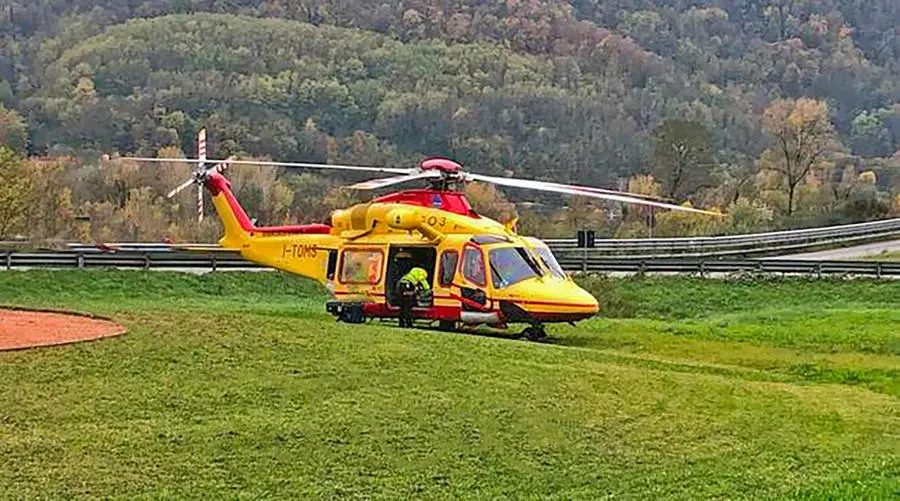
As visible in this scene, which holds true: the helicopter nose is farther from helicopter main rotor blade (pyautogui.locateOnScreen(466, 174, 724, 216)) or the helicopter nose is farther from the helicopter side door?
helicopter main rotor blade (pyautogui.locateOnScreen(466, 174, 724, 216))

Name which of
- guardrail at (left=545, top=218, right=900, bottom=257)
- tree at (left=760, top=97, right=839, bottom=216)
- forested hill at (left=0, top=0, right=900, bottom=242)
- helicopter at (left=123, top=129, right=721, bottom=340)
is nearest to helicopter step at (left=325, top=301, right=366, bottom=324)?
helicopter at (left=123, top=129, right=721, bottom=340)

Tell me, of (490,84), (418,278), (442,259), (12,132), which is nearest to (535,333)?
(442,259)

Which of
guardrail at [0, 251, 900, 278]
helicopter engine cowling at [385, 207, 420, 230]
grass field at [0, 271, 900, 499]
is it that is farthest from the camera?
guardrail at [0, 251, 900, 278]

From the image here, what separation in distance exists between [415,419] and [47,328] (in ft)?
19.2

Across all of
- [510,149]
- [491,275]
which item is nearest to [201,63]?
[510,149]

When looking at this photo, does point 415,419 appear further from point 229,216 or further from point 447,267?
point 229,216

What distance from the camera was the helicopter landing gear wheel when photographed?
760 inches

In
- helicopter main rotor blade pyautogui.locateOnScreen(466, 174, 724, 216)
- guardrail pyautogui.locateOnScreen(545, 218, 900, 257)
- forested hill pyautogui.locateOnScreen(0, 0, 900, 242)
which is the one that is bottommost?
guardrail pyautogui.locateOnScreen(545, 218, 900, 257)

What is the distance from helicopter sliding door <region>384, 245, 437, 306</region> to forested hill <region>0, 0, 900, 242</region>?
33.1 m

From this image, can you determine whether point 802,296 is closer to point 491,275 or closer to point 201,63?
point 491,275

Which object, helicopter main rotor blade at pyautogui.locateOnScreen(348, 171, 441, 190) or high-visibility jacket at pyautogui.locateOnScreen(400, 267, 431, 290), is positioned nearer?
helicopter main rotor blade at pyautogui.locateOnScreen(348, 171, 441, 190)

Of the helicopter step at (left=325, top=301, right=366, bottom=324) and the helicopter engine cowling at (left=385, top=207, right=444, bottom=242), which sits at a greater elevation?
the helicopter engine cowling at (left=385, top=207, right=444, bottom=242)

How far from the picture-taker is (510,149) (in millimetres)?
83375

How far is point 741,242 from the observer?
40812 mm
